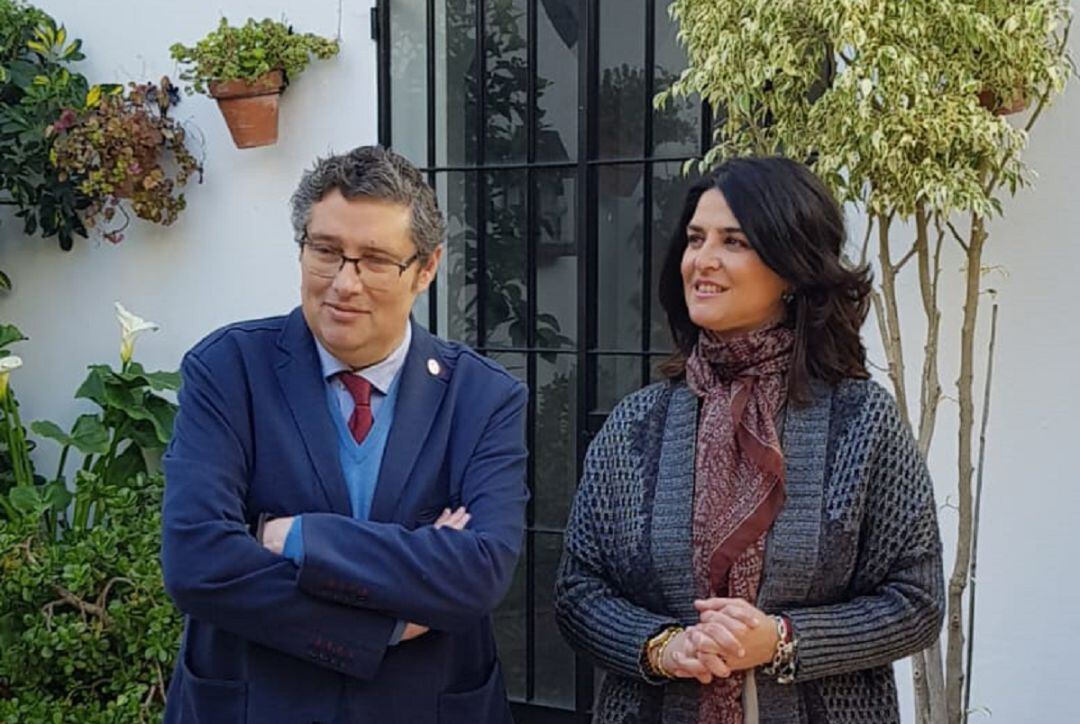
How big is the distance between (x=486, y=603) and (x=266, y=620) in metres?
0.32

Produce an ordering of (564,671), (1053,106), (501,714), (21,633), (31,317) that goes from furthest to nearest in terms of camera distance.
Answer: (31,317) < (564,671) < (21,633) < (1053,106) < (501,714)

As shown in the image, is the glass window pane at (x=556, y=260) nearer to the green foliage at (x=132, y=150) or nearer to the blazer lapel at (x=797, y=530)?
the green foliage at (x=132, y=150)

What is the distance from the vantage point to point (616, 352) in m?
3.93

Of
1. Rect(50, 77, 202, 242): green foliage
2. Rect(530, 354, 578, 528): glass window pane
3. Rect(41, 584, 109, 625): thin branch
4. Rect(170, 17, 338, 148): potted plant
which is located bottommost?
Rect(41, 584, 109, 625): thin branch

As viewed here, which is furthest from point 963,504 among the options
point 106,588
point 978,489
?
point 106,588

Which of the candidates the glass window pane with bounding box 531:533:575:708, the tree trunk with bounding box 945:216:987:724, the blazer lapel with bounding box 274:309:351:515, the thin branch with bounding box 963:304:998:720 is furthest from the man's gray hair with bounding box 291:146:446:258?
the glass window pane with bounding box 531:533:575:708

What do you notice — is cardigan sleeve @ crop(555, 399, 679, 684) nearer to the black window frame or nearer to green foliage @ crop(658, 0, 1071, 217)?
green foliage @ crop(658, 0, 1071, 217)

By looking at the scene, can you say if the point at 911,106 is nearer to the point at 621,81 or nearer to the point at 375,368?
the point at 621,81

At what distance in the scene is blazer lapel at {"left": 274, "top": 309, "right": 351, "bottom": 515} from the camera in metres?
1.76

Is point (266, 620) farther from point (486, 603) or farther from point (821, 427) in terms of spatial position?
point (821, 427)

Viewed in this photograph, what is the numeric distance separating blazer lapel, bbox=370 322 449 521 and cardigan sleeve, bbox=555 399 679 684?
29 centimetres

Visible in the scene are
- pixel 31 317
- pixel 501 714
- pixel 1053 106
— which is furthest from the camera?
pixel 31 317

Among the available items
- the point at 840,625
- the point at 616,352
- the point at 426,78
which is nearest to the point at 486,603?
the point at 840,625

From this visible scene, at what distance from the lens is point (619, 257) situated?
12.9 ft
